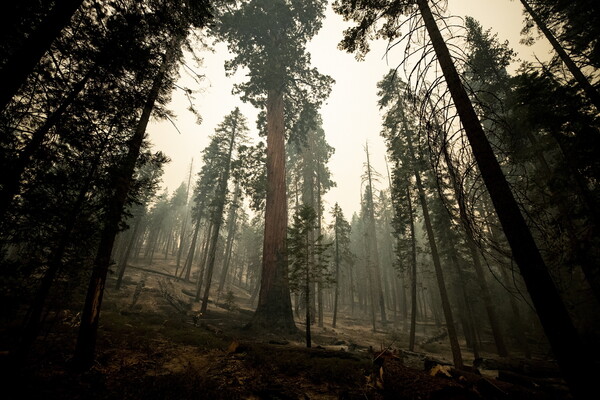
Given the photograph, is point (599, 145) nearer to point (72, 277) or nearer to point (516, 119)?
point (516, 119)

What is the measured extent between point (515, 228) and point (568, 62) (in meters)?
13.1

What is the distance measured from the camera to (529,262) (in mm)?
3494

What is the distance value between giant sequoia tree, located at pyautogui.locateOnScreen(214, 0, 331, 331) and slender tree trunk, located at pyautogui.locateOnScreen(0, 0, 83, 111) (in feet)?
38.5

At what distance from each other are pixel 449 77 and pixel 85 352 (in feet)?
33.7

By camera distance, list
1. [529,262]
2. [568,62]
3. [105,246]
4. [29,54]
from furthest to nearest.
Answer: [568,62] < [105,246] < [529,262] < [29,54]

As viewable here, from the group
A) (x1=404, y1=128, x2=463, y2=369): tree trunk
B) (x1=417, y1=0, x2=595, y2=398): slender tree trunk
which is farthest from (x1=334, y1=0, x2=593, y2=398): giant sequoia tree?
(x1=404, y1=128, x2=463, y2=369): tree trunk

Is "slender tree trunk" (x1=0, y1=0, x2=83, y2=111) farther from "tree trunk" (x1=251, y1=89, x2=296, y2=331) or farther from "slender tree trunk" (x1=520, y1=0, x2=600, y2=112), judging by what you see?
"slender tree trunk" (x1=520, y1=0, x2=600, y2=112)

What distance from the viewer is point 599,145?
25.9 feet

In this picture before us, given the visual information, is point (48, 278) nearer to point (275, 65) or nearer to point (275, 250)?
point (275, 250)

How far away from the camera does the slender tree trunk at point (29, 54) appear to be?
306 cm

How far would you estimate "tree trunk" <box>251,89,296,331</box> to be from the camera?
1299cm

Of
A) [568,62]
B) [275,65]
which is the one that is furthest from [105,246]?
[568,62]

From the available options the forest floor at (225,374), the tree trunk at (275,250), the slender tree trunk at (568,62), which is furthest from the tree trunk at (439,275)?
the tree trunk at (275,250)

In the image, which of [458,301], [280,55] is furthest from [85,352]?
[458,301]
